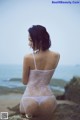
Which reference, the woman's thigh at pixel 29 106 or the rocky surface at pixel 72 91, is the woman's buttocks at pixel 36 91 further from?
the rocky surface at pixel 72 91

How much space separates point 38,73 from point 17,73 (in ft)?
1.31

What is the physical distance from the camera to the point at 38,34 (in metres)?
2.70

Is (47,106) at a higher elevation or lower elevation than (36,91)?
lower

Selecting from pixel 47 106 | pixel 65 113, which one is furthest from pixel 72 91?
pixel 47 106

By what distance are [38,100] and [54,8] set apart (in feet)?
3.17

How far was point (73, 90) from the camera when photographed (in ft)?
9.93

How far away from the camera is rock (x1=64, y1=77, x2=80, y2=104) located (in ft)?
9.91

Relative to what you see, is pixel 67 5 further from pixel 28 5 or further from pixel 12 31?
pixel 12 31

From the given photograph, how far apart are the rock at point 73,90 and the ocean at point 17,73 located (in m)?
0.05

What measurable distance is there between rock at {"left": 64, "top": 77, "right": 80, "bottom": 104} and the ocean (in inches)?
1.9

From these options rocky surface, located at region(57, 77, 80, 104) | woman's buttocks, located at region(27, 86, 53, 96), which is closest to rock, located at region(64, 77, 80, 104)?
rocky surface, located at region(57, 77, 80, 104)

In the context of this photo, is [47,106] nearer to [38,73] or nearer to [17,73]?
[38,73]

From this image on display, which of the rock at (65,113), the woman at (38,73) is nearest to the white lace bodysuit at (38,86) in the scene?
the woman at (38,73)

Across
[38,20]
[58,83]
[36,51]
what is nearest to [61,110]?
[58,83]
